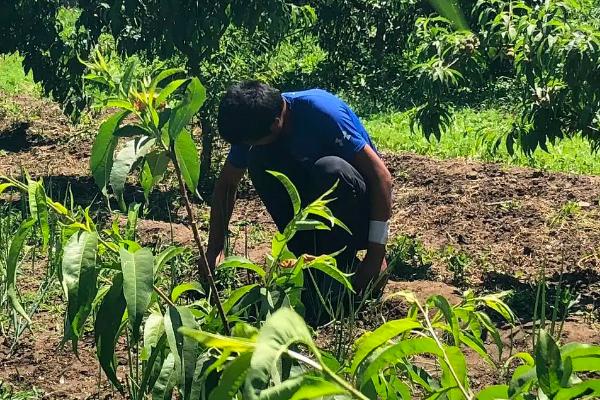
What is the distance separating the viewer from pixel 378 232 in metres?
3.45

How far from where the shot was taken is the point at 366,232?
3719 millimetres

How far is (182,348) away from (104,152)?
308 millimetres

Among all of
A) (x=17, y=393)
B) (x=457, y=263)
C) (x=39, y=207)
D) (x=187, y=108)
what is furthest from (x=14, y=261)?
(x=457, y=263)

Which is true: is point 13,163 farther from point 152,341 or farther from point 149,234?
point 152,341

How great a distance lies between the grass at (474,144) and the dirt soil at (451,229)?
29 centimetres

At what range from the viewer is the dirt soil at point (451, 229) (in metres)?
3.18

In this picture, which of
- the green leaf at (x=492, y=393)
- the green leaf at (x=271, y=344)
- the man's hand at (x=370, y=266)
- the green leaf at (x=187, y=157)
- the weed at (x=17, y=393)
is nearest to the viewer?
the green leaf at (x=271, y=344)

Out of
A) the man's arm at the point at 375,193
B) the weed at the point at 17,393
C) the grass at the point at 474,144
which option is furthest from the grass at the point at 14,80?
the weed at the point at 17,393

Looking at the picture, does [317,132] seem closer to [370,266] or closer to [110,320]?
[370,266]

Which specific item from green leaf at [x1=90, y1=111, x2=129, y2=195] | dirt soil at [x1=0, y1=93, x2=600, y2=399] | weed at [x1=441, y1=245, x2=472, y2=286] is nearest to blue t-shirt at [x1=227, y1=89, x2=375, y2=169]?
dirt soil at [x1=0, y1=93, x2=600, y2=399]

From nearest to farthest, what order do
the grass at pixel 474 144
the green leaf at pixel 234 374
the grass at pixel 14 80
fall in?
1. the green leaf at pixel 234 374
2. the grass at pixel 474 144
3. the grass at pixel 14 80

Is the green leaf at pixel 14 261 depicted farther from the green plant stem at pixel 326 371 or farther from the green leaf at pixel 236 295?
the green plant stem at pixel 326 371

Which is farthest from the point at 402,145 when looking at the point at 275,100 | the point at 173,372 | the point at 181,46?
the point at 173,372

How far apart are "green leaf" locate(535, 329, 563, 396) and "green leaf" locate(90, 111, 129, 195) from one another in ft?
2.24
